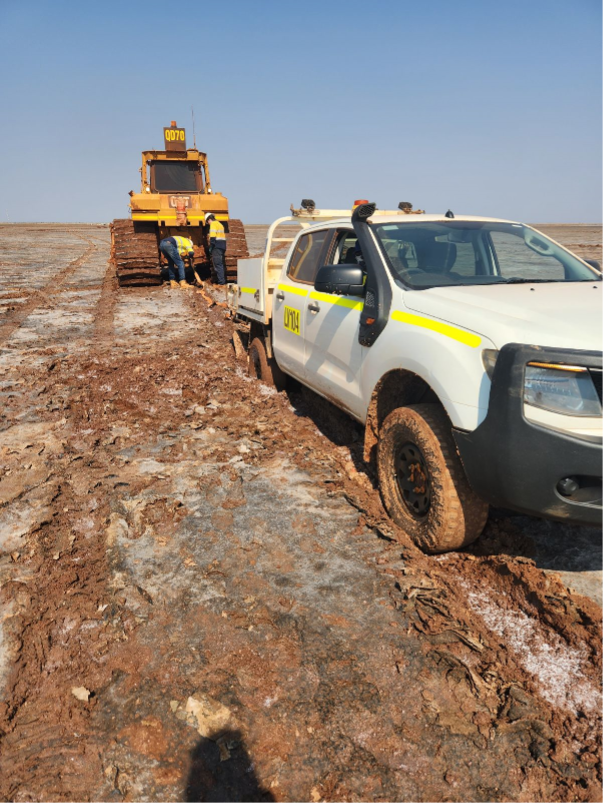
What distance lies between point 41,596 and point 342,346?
2.48 m

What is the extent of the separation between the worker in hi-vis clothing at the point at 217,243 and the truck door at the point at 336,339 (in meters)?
10.6

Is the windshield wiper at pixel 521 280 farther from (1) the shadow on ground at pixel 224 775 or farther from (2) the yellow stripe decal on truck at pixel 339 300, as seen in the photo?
(1) the shadow on ground at pixel 224 775

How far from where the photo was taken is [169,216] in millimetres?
15305

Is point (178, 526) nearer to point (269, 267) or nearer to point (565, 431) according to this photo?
point (565, 431)

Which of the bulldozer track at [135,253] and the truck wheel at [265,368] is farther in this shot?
the bulldozer track at [135,253]

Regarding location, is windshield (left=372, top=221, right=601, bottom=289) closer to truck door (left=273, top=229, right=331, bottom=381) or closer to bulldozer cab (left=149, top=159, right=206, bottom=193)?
truck door (left=273, top=229, right=331, bottom=381)

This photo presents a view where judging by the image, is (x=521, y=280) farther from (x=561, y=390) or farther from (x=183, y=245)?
(x=183, y=245)

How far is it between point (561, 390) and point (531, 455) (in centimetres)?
31

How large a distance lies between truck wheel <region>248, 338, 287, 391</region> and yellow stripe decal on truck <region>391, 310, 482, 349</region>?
298 centimetres

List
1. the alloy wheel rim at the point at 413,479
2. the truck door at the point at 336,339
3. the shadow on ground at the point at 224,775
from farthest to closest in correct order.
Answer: the truck door at the point at 336,339, the alloy wheel rim at the point at 413,479, the shadow on ground at the point at 224,775

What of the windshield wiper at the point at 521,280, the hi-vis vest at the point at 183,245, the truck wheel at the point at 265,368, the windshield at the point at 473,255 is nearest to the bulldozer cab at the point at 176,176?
the hi-vis vest at the point at 183,245

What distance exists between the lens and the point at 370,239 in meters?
4.02

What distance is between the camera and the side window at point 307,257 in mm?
4996

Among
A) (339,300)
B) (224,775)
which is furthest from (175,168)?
(224,775)
